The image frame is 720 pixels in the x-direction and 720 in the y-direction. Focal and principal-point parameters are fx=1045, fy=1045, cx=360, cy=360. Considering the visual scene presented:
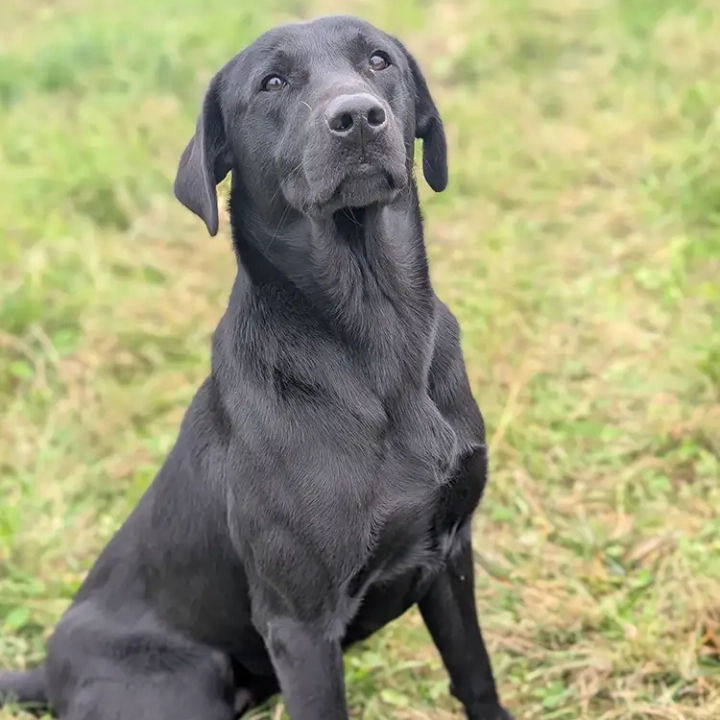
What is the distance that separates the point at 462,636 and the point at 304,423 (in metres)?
0.70

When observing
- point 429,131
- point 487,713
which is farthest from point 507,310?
point 487,713

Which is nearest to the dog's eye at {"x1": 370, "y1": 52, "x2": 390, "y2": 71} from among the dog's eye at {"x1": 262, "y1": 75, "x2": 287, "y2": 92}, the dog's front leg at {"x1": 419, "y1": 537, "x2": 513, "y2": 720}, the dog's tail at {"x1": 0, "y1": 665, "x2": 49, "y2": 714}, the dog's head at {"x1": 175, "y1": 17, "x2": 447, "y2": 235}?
the dog's head at {"x1": 175, "y1": 17, "x2": 447, "y2": 235}

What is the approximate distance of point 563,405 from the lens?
3383 mm

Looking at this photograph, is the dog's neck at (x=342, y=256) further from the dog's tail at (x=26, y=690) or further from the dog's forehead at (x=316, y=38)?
the dog's tail at (x=26, y=690)

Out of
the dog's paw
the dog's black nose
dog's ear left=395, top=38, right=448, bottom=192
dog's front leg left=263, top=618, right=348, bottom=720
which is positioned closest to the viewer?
the dog's black nose

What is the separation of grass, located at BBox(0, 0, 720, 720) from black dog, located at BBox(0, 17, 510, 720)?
1.62ft

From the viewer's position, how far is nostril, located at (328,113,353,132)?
1834 millimetres

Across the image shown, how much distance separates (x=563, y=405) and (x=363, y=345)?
59.6 inches

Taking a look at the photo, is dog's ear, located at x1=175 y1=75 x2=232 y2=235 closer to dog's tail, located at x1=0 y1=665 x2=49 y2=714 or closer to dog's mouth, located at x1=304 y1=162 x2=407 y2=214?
dog's mouth, located at x1=304 y1=162 x2=407 y2=214

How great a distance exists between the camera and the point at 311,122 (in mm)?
1913

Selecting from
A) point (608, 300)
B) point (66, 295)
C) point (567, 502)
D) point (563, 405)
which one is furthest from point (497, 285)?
point (66, 295)

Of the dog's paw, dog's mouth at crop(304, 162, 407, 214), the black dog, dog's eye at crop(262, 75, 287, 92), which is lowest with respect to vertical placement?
the dog's paw

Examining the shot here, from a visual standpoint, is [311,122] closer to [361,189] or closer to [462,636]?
[361,189]

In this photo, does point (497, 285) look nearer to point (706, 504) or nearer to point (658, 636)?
point (706, 504)
